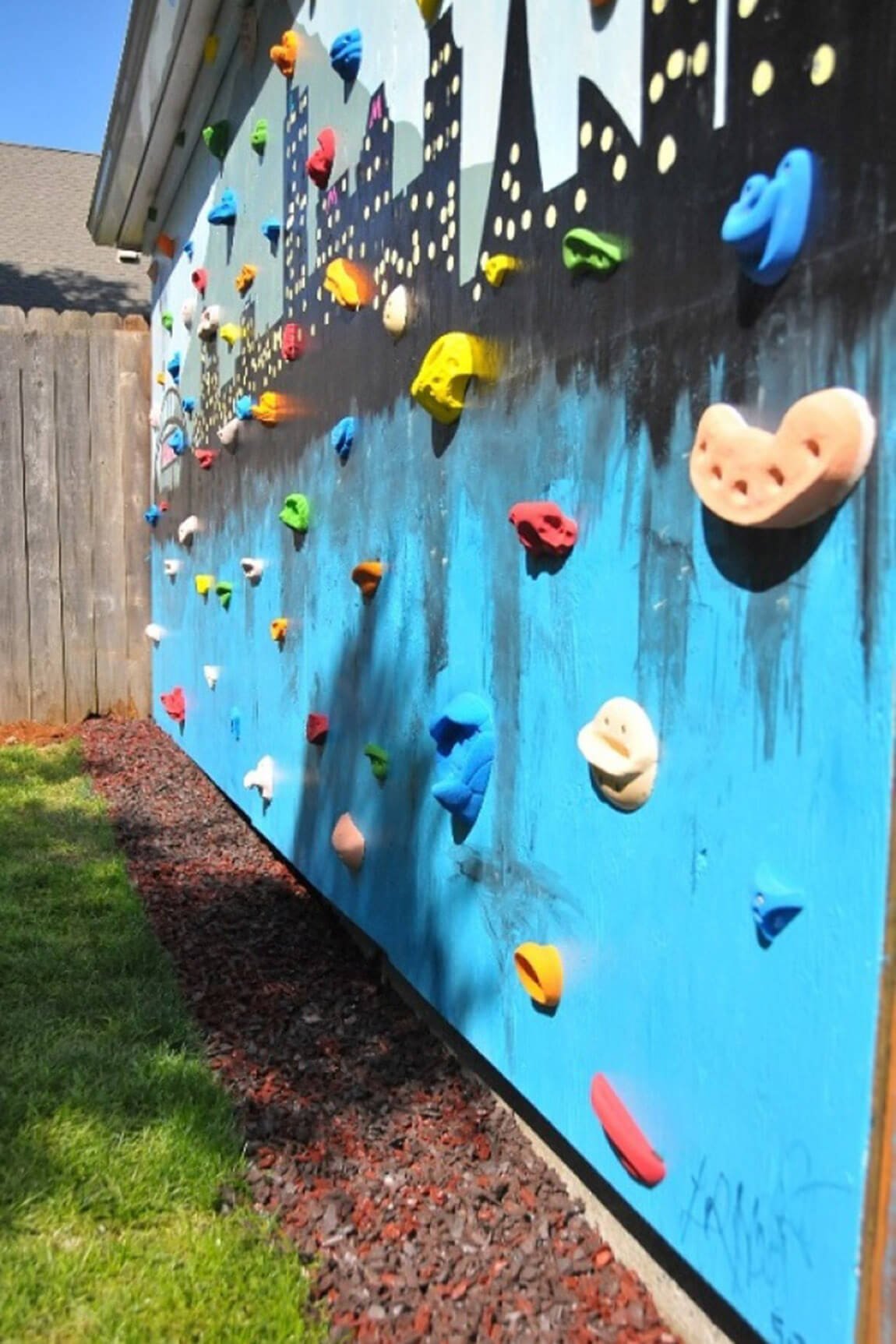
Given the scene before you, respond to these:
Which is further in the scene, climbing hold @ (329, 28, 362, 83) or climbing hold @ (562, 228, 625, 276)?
climbing hold @ (329, 28, 362, 83)

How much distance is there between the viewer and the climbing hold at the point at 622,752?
1.73m

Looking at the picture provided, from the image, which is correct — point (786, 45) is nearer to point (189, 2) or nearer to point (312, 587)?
point (312, 587)

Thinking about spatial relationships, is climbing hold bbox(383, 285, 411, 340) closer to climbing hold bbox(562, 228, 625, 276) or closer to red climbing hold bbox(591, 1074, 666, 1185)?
climbing hold bbox(562, 228, 625, 276)

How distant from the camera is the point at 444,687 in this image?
251 cm

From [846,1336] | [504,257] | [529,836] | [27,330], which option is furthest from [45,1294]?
[27,330]

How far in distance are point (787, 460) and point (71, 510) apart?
628cm

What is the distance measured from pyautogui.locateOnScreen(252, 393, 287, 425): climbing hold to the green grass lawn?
1.77 m

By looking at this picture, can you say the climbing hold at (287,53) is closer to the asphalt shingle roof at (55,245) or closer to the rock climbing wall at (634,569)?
the rock climbing wall at (634,569)

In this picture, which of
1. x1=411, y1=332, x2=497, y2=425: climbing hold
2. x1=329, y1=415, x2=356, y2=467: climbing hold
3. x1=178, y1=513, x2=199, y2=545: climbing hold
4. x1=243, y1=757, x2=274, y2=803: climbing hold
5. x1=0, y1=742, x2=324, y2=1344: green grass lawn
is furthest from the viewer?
x1=178, y1=513, x2=199, y2=545: climbing hold

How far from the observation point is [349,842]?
3.09 metres

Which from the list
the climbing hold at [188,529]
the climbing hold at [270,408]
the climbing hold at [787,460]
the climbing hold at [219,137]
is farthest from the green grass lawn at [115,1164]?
the climbing hold at [219,137]

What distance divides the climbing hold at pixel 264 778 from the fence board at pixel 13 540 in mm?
3371

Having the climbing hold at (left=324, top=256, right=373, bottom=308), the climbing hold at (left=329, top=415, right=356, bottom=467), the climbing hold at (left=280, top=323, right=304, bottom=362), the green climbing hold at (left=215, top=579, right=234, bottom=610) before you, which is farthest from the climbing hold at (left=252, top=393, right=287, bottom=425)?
the green climbing hold at (left=215, top=579, right=234, bottom=610)

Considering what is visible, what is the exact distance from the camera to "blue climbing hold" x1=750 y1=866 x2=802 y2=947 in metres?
1.42
